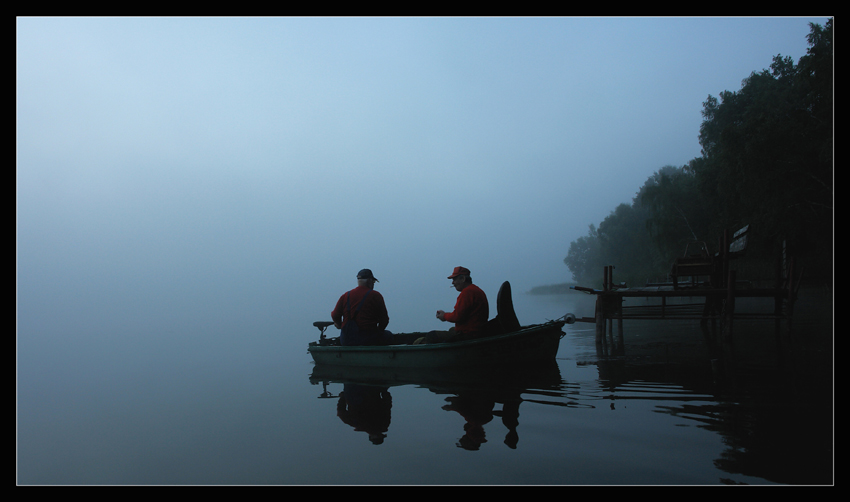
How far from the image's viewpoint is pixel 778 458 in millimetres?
5090

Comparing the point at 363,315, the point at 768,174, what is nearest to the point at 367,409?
the point at 363,315

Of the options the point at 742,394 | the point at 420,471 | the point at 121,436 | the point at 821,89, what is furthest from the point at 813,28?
the point at 121,436

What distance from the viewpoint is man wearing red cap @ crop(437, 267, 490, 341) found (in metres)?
10.5

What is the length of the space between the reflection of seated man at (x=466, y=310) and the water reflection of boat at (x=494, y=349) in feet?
0.91

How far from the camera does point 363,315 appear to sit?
457 inches

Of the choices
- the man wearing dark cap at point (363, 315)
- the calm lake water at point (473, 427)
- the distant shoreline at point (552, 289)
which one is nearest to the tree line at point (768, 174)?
the calm lake water at point (473, 427)

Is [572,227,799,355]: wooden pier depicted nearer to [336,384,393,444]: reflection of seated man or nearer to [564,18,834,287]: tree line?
[564,18,834,287]: tree line

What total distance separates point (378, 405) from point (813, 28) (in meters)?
29.6

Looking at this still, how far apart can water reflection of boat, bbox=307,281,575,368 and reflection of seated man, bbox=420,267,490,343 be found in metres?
0.28

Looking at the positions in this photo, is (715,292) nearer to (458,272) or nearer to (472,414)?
(458,272)

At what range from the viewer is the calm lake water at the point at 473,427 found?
17.7ft

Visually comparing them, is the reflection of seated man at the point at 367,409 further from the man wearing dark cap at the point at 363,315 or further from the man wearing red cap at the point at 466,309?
the man wearing red cap at the point at 466,309

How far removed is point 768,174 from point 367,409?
23.7m
